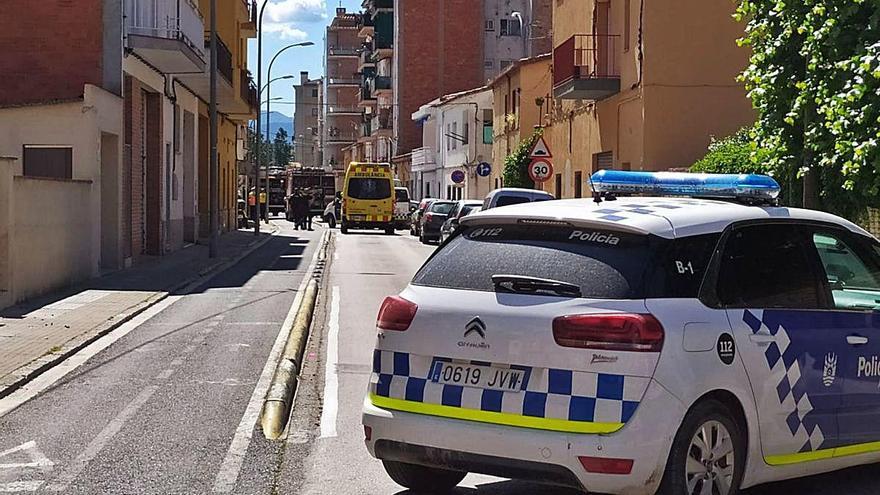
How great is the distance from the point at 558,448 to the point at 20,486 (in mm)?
3280

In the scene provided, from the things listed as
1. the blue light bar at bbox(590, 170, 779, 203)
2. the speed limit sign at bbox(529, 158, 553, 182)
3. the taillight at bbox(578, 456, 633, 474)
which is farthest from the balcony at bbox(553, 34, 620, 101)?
the taillight at bbox(578, 456, 633, 474)

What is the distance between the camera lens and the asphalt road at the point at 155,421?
745cm

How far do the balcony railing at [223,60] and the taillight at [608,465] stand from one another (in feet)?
97.7

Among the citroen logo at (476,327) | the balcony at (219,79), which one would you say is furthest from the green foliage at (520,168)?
the citroen logo at (476,327)

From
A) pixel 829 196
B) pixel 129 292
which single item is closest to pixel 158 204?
pixel 129 292

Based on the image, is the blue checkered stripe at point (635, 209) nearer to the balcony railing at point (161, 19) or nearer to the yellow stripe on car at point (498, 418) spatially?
the yellow stripe on car at point (498, 418)

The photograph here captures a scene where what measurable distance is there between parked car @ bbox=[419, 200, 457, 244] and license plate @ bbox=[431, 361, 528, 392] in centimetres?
3612

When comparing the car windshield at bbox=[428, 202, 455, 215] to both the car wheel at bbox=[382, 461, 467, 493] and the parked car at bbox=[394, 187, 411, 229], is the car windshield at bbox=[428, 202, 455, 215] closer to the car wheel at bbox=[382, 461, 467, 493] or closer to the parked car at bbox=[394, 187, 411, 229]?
the parked car at bbox=[394, 187, 411, 229]

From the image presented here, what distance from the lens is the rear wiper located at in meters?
6.07

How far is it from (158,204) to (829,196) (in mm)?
19665

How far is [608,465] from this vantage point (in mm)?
5836

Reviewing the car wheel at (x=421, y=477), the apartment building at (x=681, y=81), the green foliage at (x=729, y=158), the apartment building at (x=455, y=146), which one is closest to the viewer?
the car wheel at (x=421, y=477)

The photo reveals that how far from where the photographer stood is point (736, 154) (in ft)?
73.2

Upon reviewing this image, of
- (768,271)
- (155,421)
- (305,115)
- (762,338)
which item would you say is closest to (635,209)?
(768,271)
